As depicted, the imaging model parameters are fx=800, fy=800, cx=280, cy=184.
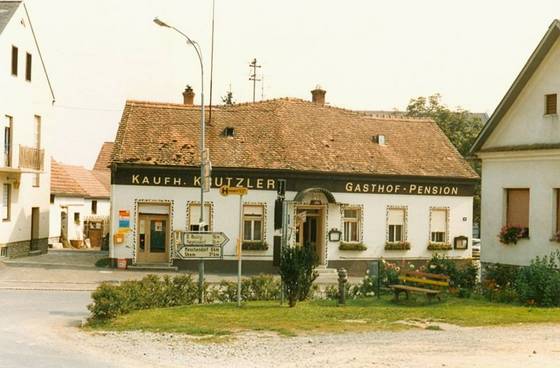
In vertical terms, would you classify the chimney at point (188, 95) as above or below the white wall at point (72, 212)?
above

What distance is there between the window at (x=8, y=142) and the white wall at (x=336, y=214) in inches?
197

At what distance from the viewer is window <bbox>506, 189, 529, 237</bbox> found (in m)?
23.6

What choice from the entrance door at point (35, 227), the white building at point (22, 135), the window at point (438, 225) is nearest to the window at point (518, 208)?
the window at point (438, 225)

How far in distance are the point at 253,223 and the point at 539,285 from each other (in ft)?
55.5

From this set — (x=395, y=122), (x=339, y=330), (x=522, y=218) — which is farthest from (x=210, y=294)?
(x=395, y=122)

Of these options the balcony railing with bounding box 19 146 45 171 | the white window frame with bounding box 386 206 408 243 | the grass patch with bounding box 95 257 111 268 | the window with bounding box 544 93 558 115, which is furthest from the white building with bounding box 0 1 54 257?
the window with bounding box 544 93 558 115

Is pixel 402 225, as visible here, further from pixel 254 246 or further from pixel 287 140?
pixel 254 246

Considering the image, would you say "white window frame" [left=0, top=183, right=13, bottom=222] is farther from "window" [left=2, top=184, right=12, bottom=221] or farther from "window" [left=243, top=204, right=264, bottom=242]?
A: "window" [left=243, top=204, right=264, bottom=242]

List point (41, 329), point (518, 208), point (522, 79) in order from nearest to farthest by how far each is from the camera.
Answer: point (41, 329) < point (522, 79) < point (518, 208)

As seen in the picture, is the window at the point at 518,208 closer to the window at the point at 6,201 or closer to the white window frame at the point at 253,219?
the white window frame at the point at 253,219

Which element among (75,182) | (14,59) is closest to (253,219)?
(14,59)

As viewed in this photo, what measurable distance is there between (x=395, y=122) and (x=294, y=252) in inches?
901

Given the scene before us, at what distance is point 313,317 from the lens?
17.5 m

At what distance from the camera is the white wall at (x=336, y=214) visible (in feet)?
110
